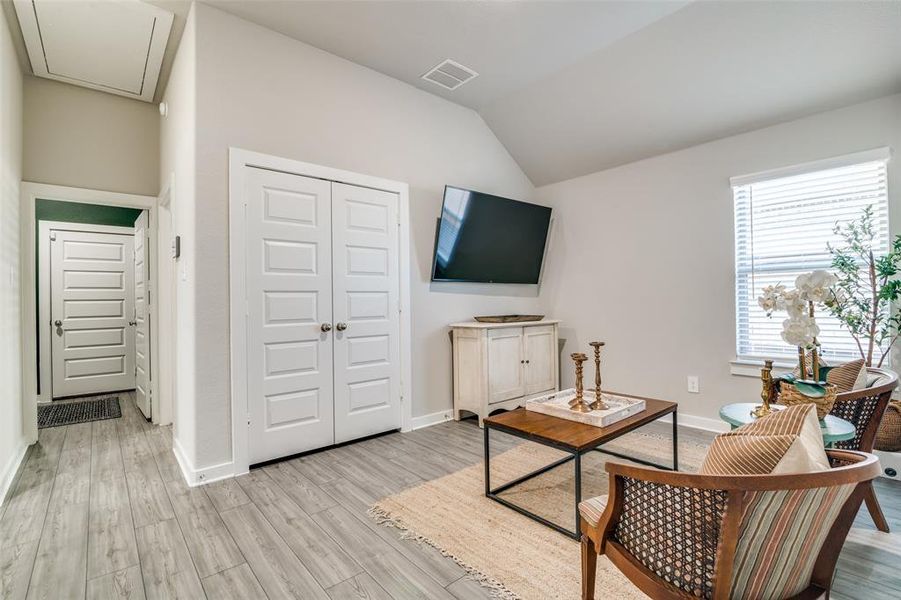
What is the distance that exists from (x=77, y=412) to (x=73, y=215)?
2.46m

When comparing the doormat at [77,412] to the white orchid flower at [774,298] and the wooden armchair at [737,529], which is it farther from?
the white orchid flower at [774,298]

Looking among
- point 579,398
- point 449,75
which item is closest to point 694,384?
point 579,398

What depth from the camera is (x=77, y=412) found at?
4.38m

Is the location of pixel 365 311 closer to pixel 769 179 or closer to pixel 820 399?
pixel 820 399

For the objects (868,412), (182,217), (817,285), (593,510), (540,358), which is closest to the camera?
(593,510)

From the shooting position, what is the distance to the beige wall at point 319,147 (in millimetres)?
2670

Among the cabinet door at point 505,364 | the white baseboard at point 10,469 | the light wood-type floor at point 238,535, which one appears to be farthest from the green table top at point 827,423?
the white baseboard at point 10,469

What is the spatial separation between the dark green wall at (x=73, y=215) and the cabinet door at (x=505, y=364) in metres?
4.44

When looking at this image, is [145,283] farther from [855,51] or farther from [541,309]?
[855,51]

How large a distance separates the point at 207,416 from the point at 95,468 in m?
1.04

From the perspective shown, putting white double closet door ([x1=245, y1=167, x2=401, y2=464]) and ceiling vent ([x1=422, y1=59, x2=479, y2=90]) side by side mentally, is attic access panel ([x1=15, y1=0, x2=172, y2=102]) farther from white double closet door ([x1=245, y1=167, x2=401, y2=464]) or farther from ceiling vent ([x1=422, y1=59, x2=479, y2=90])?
ceiling vent ([x1=422, y1=59, x2=479, y2=90])

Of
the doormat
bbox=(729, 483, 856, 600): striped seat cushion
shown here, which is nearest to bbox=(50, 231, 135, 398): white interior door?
the doormat

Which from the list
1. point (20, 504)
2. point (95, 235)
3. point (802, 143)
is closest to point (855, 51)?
point (802, 143)

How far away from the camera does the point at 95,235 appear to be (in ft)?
17.4
